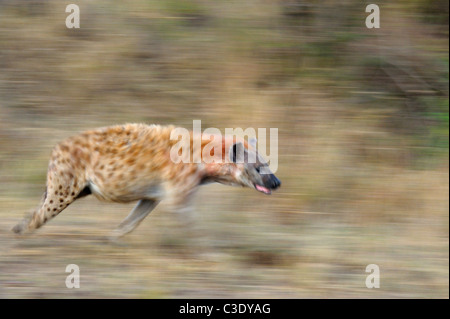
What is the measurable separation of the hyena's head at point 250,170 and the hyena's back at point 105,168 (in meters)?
0.62

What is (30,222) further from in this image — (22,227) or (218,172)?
(218,172)

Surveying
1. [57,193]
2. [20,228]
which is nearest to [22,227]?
[20,228]

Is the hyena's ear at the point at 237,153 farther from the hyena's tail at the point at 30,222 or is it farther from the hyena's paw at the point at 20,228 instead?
the hyena's paw at the point at 20,228

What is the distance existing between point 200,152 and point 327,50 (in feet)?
12.2

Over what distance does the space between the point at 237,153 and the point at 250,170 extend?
0.65 feet

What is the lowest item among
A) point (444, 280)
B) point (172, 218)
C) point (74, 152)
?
point (444, 280)

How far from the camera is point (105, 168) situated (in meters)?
6.07

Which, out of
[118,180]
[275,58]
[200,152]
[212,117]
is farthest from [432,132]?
[118,180]

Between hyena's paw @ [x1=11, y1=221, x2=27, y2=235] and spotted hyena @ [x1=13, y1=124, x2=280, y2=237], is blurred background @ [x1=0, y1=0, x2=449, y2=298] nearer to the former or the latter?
hyena's paw @ [x1=11, y1=221, x2=27, y2=235]

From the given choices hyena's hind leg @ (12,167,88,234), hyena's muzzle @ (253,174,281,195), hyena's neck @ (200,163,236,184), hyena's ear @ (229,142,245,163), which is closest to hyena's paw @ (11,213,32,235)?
hyena's hind leg @ (12,167,88,234)

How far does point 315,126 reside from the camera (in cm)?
854

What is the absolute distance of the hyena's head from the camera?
250 inches

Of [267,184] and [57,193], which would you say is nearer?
[57,193]

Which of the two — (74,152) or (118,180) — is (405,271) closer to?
(118,180)
